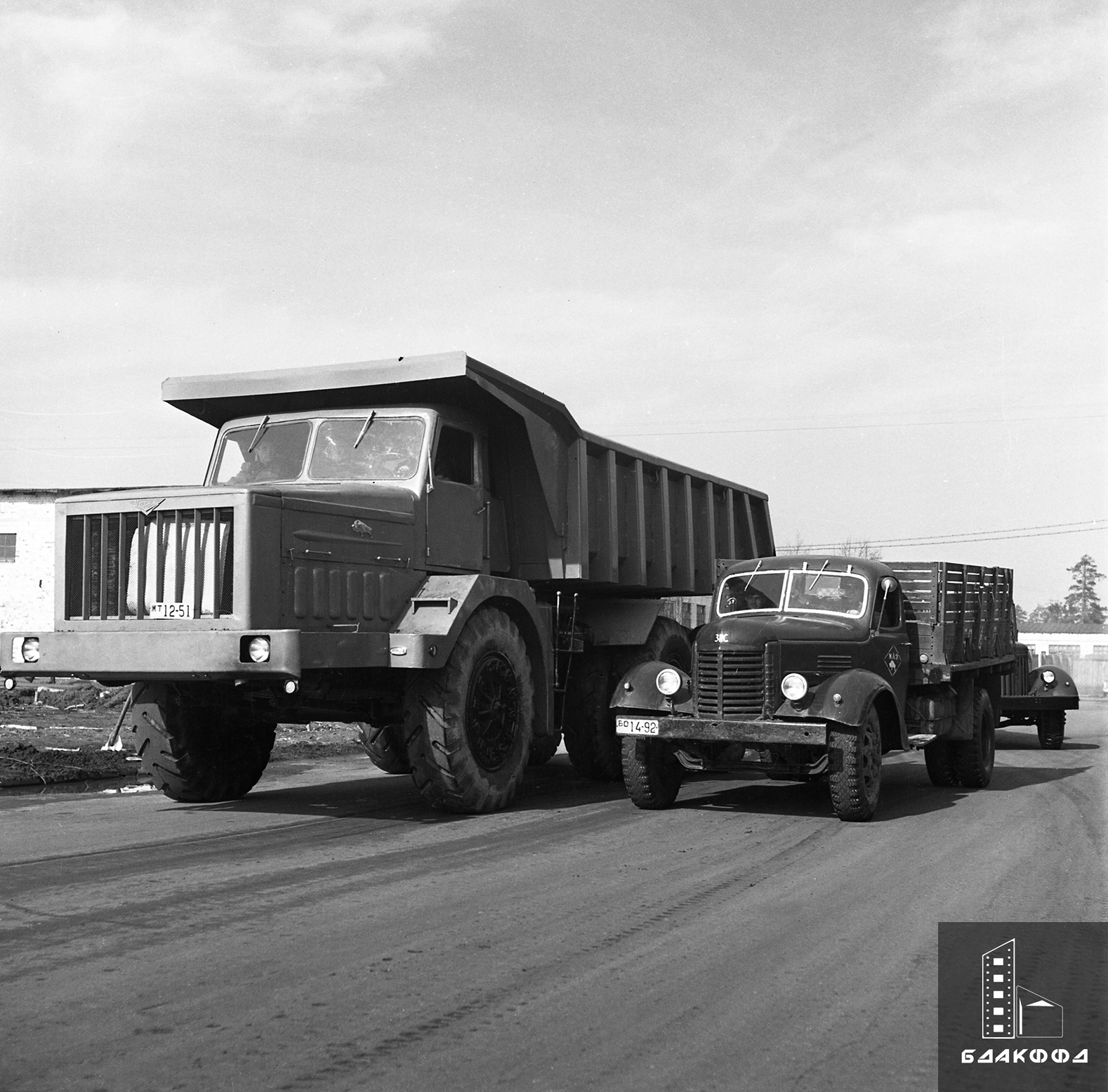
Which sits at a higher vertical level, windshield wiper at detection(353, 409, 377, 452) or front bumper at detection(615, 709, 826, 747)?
windshield wiper at detection(353, 409, 377, 452)

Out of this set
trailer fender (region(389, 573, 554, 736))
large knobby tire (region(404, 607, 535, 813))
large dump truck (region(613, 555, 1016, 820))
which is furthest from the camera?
large dump truck (region(613, 555, 1016, 820))

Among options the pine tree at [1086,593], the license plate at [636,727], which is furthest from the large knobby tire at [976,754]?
the pine tree at [1086,593]

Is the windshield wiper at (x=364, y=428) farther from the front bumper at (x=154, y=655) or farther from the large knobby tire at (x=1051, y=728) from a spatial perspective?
the large knobby tire at (x=1051, y=728)

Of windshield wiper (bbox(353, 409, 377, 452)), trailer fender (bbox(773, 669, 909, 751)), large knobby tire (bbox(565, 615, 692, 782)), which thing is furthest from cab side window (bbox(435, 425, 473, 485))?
trailer fender (bbox(773, 669, 909, 751))

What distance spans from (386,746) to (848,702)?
5.09 metres

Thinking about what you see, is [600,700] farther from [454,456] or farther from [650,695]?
[454,456]

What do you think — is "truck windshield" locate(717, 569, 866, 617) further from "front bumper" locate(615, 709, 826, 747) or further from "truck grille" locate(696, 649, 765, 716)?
"front bumper" locate(615, 709, 826, 747)

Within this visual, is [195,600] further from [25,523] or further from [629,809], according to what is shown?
[25,523]

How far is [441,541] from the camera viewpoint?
10.3 m

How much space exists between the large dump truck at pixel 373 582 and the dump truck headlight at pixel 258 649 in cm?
1

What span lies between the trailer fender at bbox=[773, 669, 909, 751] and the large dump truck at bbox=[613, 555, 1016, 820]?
0.01m

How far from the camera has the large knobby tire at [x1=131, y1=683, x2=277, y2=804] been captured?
397 inches

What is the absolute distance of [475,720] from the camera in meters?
9.83

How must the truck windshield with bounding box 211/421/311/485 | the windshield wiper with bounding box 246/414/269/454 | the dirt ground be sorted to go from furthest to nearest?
the dirt ground → the windshield wiper with bounding box 246/414/269/454 → the truck windshield with bounding box 211/421/311/485
